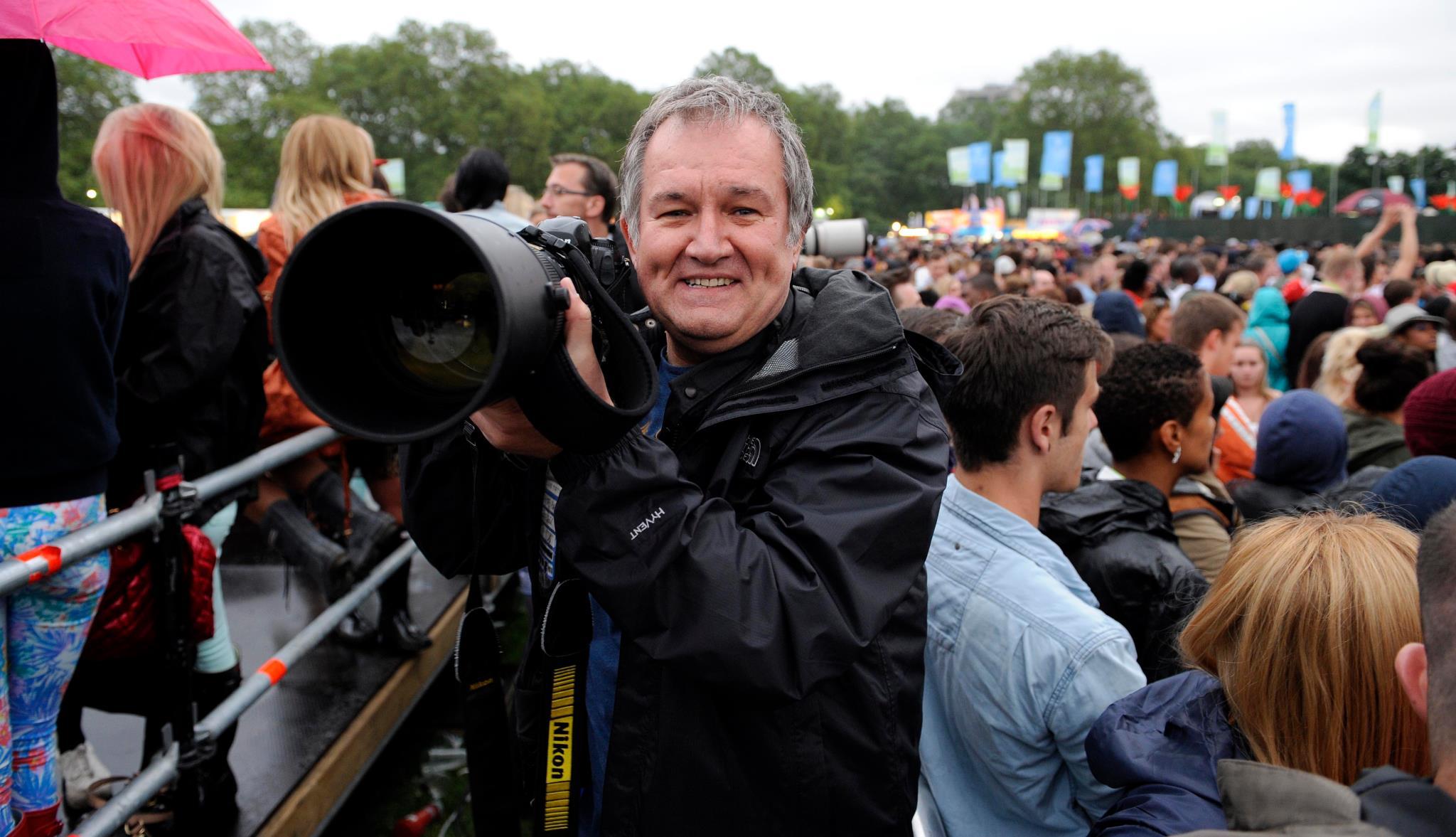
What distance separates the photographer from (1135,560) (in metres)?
2.22

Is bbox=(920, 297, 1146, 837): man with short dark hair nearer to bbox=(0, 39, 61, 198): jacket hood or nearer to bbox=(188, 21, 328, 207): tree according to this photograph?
bbox=(0, 39, 61, 198): jacket hood

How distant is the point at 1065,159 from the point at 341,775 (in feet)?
164

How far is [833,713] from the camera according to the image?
136cm

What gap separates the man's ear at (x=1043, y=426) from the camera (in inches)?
80.2

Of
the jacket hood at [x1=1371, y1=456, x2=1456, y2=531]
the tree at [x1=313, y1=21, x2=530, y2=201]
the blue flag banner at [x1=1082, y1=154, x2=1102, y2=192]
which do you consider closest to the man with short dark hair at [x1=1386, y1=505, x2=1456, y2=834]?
the jacket hood at [x1=1371, y1=456, x2=1456, y2=531]

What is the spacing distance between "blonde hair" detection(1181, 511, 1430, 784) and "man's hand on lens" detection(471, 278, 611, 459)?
3.35 ft

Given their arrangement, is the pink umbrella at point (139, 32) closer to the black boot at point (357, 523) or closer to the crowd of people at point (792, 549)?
the crowd of people at point (792, 549)

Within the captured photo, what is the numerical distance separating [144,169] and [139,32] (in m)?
0.91

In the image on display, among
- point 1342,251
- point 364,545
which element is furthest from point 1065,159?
point 364,545

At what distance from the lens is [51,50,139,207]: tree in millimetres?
34688

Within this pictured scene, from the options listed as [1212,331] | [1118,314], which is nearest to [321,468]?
[1212,331]

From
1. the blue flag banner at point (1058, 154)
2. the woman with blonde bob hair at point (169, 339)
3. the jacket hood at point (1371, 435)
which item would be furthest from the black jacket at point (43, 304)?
the blue flag banner at point (1058, 154)

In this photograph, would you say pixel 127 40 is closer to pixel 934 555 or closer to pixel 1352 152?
pixel 934 555

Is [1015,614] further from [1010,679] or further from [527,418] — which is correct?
[527,418]
